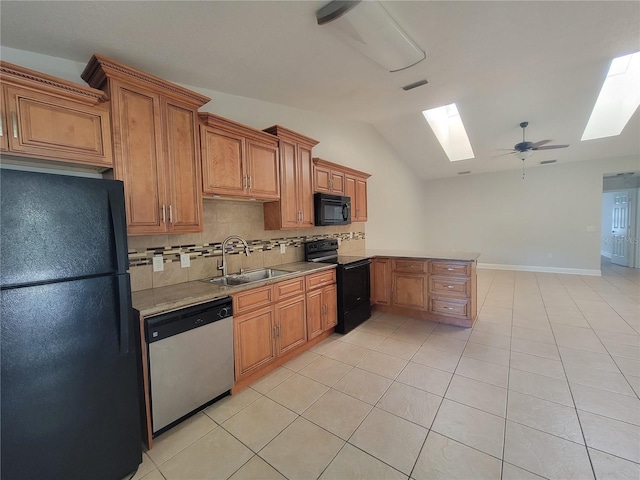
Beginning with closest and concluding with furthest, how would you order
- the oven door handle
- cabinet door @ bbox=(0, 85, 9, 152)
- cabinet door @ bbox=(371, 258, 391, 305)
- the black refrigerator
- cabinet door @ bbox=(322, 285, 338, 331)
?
the black refrigerator < cabinet door @ bbox=(0, 85, 9, 152) < cabinet door @ bbox=(322, 285, 338, 331) < the oven door handle < cabinet door @ bbox=(371, 258, 391, 305)

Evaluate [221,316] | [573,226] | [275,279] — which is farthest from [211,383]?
[573,226]

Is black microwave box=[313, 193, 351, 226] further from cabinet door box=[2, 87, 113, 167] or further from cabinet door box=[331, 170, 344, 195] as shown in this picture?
cabinet door box=[2, 87, 113, 167]

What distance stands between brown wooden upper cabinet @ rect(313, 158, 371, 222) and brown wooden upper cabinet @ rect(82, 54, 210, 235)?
168cm

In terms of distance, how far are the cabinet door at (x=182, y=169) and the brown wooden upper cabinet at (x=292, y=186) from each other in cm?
94

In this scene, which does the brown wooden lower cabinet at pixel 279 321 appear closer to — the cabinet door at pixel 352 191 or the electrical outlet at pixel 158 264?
the electrical outlet at pixel 158 264

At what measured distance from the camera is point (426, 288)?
3.76 m

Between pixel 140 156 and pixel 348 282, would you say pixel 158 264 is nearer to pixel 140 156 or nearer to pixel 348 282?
pixel 140 156

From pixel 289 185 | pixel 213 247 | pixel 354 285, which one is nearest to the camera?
pixel 213 247

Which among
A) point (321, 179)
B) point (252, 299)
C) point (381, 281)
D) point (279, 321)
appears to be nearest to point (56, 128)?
point (252, 299)

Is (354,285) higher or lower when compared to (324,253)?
lower

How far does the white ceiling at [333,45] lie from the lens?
5.48 ft

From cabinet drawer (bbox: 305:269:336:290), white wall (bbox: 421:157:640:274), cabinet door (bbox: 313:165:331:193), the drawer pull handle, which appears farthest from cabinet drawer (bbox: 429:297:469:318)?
white wall (bbox: 421:157:640:274)

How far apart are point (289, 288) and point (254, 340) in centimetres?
58

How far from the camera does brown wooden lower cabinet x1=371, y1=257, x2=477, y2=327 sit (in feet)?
11.5
